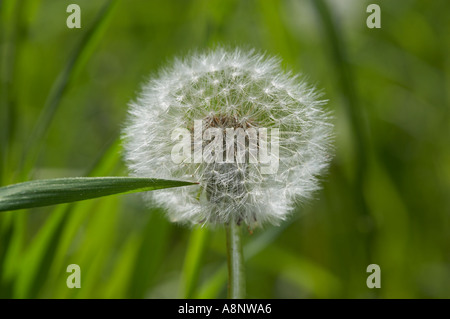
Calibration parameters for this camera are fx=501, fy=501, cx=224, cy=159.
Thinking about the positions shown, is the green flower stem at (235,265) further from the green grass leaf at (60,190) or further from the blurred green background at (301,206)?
the blurred green background at (301,206)

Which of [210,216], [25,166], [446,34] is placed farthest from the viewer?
[446,34]

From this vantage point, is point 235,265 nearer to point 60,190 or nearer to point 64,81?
point 60,190

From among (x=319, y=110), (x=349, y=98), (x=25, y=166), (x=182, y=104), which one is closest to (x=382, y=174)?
(x=349, y=98)

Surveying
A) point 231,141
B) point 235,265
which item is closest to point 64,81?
point 231,141

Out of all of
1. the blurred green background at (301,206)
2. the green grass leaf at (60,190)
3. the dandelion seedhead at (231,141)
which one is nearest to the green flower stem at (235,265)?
the dandelion seedhead at (231,141)

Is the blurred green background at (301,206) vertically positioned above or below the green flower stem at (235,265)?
above

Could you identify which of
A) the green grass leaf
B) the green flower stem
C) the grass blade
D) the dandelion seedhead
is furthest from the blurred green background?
the green grass leaf
